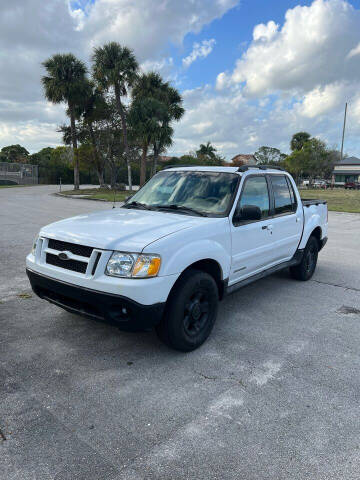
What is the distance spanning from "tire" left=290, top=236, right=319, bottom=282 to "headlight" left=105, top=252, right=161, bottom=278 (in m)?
3.50

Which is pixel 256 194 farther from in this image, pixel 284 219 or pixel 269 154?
pixel 269 154

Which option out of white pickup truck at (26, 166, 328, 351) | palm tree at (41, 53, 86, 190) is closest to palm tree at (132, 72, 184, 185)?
palm tree at (41, 53, 86, 190)

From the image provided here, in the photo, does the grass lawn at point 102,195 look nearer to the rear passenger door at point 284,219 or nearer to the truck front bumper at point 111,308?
the rear passenger door at point 284,219

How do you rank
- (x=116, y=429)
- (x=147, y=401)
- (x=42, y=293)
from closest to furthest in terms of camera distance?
1. (x=116, y=429)
2. (x=147, y=401)
3. (x=42, y=293)

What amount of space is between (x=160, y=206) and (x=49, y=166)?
55913 millimetres

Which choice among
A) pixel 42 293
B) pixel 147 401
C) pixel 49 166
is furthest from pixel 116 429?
pixel 49 166

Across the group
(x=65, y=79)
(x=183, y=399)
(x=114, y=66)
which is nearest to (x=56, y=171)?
(x=65, y=79)

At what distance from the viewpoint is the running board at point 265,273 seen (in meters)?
4.14

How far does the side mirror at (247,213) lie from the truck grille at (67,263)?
Result: 173 centimetres

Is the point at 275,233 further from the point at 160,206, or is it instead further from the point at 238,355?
the point at 238,355

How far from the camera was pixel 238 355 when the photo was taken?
138 inches

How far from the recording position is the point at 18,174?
159 feet

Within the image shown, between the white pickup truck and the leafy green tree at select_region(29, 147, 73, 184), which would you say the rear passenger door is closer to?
the white pickup truck

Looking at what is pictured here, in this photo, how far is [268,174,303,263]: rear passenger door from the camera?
4.93 m
